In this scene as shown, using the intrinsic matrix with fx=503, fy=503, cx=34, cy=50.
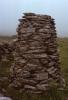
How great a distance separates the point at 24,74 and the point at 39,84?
2.51ft

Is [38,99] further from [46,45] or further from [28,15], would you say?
[28,15]

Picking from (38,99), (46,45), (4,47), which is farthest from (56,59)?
(4,47)

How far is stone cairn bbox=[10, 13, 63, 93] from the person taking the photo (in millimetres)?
20719

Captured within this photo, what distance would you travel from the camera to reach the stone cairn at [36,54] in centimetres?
2072

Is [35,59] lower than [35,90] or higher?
higher

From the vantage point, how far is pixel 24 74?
2092cm

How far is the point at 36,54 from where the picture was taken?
20719mm

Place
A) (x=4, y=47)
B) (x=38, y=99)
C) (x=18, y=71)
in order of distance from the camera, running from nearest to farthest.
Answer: (x=38, y=99) < (x=18, y=71) < (x=4, y=47)

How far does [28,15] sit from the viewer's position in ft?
69.3

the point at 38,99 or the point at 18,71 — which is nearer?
the point at 38,99

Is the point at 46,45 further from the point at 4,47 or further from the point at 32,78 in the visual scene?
the point at 4,47

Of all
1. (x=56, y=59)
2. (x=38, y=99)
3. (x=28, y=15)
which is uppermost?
(x=28, y=15)

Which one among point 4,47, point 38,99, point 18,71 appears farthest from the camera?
point 4,47

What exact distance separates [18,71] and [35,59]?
3.30 ft
